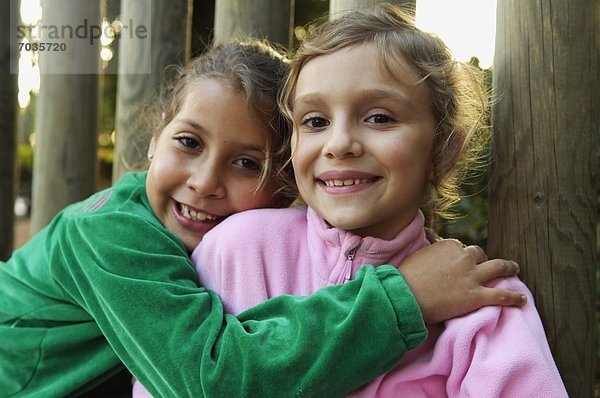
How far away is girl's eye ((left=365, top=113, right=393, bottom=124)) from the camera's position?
215 cm

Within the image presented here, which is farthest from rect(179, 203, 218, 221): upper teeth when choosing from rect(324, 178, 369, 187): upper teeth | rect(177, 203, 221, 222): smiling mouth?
rect(324, 178, 369, 187): upper teeth

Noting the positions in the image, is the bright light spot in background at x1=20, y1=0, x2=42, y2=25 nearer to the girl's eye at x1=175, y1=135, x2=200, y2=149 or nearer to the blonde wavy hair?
the girl's eye at x1=175, y1=135, x2=200, y2=149

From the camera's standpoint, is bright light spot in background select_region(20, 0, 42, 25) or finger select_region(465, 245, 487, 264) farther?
bright light spot in background select_region(20, 0, 42, 25)

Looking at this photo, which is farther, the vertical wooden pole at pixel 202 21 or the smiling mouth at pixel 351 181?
the vertical wooden pole at pixel 202 21

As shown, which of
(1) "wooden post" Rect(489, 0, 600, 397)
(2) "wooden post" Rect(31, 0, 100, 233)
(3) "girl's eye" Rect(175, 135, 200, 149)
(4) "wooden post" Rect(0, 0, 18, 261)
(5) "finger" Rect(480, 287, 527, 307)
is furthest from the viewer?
(4) "wooden post" Rect(0, 0, 18, 261)

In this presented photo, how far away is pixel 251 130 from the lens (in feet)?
8.29

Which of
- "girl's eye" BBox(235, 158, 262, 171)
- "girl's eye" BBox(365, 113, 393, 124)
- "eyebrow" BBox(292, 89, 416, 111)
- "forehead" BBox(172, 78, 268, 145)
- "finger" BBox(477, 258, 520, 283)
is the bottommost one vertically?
"finger" BBox(477, 258, 520, 283)

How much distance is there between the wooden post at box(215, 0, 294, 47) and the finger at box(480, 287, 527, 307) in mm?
1657

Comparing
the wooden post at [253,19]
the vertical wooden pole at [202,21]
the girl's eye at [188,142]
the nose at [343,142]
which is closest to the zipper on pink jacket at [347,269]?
the nose at [343,142]

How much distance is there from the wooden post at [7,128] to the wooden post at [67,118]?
0.15 meters

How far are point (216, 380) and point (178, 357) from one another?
129 millimetres

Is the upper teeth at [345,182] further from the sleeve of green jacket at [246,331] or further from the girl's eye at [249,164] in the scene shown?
the girl's eye at [249,164]

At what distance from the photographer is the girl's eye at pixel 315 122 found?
2250mm

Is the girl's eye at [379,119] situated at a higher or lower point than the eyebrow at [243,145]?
higher
